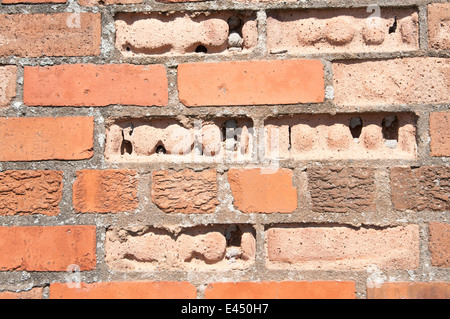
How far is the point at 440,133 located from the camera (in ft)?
2.54

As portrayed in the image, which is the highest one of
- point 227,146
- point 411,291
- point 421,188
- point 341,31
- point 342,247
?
point 341,31

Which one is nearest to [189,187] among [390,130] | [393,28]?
[390,130]

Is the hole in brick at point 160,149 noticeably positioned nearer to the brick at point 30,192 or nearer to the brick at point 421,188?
the brick at point 30,192

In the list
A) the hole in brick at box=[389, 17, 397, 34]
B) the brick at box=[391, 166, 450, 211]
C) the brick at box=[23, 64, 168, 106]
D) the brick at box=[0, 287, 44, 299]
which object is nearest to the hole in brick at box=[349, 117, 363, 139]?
the brick at box=[391, 166, 450, 211]

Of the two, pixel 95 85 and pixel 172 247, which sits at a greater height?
pixel 95 85

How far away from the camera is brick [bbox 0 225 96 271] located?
79cm

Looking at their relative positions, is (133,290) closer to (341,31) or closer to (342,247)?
(342,247)

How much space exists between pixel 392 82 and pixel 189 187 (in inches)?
20.4

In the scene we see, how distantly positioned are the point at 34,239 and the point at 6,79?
1.23 feet

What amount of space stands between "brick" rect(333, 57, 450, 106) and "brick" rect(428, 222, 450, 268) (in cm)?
28

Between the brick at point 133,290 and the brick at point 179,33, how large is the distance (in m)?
0.54

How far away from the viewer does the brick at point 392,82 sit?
0.77 metres

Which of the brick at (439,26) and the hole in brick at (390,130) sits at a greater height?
the brick at (439,26)

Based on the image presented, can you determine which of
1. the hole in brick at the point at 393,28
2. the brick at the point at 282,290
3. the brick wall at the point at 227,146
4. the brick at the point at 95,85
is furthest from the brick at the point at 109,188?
the hole in brick at the point at 393,28
